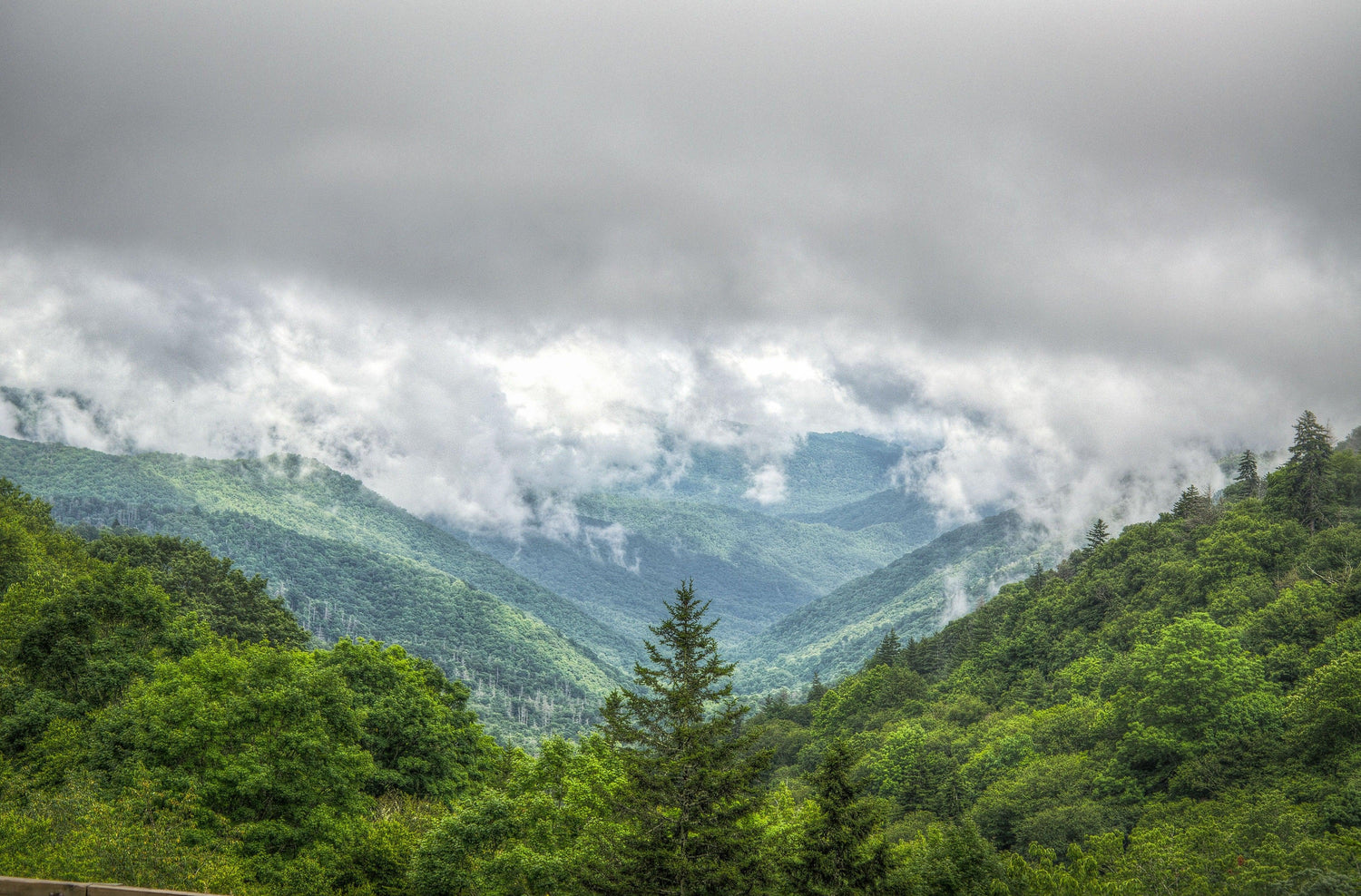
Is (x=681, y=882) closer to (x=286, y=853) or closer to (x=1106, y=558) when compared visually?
(x=286, y=853)

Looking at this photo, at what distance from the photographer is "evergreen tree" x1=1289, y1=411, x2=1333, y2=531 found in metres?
117

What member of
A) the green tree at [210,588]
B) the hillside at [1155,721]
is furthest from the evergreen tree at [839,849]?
the green tree at [210,588]

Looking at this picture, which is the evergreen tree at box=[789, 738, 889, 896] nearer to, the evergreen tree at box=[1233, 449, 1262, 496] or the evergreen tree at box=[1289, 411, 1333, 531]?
the evergreen tree at box=[1289, 411, 1333, 531]

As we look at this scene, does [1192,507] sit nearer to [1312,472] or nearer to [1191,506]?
[1191,506]

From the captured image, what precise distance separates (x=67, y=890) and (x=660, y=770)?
2889cm

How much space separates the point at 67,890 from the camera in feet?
44.8

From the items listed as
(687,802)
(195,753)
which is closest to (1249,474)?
(687,802)

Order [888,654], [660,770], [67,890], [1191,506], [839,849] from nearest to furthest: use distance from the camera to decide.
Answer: [67,890]
[660,770]
[839,849]
[1191,506]
[888,654]

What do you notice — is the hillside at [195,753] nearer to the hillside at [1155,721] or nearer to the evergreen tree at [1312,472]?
the hillside at [1155,721]

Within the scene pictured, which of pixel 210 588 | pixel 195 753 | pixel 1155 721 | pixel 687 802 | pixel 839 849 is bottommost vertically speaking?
pixel 839 849

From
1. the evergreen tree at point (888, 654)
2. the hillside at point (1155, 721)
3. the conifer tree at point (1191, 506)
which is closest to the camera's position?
the hillside at point (1155, 721)

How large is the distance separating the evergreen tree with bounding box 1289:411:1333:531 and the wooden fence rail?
13705 cm

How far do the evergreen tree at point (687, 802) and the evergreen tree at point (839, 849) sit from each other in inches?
132

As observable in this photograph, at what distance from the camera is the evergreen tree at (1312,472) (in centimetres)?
11681
